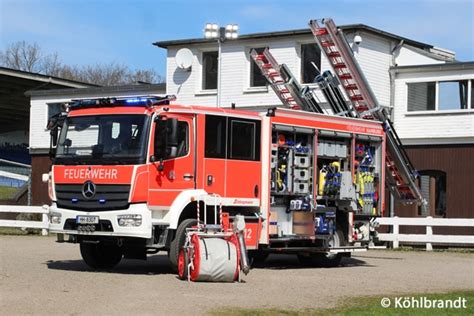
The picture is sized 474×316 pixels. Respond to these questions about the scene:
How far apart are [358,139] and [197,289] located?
7.27 meters

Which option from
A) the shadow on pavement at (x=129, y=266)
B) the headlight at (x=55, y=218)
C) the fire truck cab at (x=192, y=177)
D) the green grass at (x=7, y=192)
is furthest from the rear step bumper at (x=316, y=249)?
the green grass at (x=7, y=192)

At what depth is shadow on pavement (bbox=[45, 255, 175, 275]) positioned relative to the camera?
16984mm

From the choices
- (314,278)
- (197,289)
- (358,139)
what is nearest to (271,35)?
(358,139)

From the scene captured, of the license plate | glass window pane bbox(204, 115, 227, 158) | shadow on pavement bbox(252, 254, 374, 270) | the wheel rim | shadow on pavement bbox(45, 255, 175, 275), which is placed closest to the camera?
the wheel rim

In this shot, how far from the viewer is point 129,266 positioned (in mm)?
18312

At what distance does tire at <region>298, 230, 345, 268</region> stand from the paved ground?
25 cm

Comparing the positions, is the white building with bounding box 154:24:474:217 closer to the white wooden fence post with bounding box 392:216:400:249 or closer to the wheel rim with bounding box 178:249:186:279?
the white wooden fence post with bounding box 392:216:400:249

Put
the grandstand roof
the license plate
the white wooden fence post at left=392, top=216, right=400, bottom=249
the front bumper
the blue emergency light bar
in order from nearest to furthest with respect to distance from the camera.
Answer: the front bumper, the license plate, the blue emergency light bar, the white wooden fence post at left=392, top=216, right=400, bottom=249, the grandstand roof

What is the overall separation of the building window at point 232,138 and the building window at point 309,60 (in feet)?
46.2

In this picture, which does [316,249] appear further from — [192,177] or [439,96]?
[439,96]

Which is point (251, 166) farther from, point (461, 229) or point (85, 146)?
point (461, 229)

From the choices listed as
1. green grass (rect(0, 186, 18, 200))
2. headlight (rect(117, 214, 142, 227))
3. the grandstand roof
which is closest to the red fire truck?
headlight (rect(117, 214, 142, 227))

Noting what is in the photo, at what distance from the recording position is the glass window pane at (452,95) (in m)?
30.4

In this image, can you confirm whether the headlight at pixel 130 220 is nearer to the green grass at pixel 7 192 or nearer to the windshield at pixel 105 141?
the windshield at pixel 105 141
